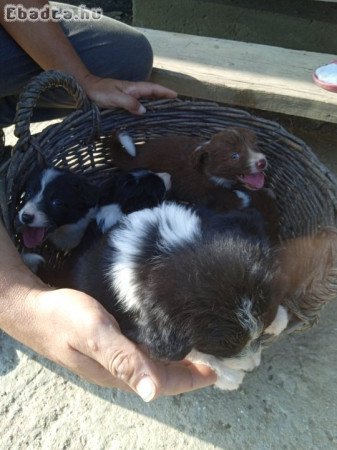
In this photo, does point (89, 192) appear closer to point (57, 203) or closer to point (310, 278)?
point (57, 203)

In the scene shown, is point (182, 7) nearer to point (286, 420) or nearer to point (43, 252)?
point (43, 252)

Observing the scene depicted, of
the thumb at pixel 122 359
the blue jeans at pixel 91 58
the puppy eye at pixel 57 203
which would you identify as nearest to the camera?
the thumb at pixel 122 359

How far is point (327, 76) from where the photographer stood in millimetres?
2686

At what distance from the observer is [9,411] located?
2170 mm

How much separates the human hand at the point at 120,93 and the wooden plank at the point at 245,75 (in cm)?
40

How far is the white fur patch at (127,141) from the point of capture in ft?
7.98

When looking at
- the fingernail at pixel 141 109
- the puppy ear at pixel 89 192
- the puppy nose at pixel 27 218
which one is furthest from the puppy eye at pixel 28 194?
the fingernail at pixel 141 109

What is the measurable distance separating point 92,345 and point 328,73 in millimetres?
2028

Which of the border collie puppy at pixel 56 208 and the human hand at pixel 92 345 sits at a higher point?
the human hand at pixel 92 345

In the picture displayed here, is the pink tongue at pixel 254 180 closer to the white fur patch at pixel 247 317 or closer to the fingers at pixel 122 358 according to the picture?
the white fur patch at pixel 247 317

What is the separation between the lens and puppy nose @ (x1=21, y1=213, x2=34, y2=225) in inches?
82.1

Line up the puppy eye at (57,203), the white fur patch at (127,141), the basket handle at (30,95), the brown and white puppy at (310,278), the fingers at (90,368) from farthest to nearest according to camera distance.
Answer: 1. the white fur patch at (127,141)
2. the puppy eye at (57,203)
3. the basket handle at (30,95)
4. the brown and white puppy at (310,278)
5. the fingers at (90,368)

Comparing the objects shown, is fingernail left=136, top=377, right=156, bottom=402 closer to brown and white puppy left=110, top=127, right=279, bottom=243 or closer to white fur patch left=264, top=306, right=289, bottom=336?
white fur patch left=264, top=306, right=289, bottom=336

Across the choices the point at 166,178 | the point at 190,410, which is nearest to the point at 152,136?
the point at 166,178
